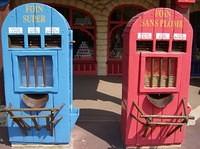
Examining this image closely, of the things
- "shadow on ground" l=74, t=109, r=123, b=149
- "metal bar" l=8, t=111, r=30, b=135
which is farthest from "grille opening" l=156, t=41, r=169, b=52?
"metal bar" l=8, t=111, r=30, b=135

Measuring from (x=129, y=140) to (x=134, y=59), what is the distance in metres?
1.29

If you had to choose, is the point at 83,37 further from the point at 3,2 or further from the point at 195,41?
the point at 3,2

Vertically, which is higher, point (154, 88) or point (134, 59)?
point (134, 59)

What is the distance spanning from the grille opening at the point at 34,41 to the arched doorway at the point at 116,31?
23.4 feet

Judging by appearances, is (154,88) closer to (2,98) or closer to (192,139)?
(192,139)

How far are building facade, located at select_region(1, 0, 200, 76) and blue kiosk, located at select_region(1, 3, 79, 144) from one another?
6846 mm

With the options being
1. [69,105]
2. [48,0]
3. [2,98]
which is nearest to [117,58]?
[48,0]

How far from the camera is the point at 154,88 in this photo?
4430mm

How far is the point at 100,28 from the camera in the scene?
11.2 metres

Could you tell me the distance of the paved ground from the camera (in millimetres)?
5020

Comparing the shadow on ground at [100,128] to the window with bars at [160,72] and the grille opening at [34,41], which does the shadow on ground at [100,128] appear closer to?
the window with bars at [160,72]

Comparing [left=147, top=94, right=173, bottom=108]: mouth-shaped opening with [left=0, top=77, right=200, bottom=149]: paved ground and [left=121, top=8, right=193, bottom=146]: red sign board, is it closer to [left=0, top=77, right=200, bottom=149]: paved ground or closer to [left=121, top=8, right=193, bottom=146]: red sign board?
[left=121, top=8, right=193, bottom=146]: red sign board

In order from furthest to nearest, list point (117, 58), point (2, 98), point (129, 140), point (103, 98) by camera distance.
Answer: point (117, 58) < point (103, 98) < point (2, 98) < point (129, 140)

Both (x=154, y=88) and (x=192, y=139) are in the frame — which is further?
(x=192, y=139)
